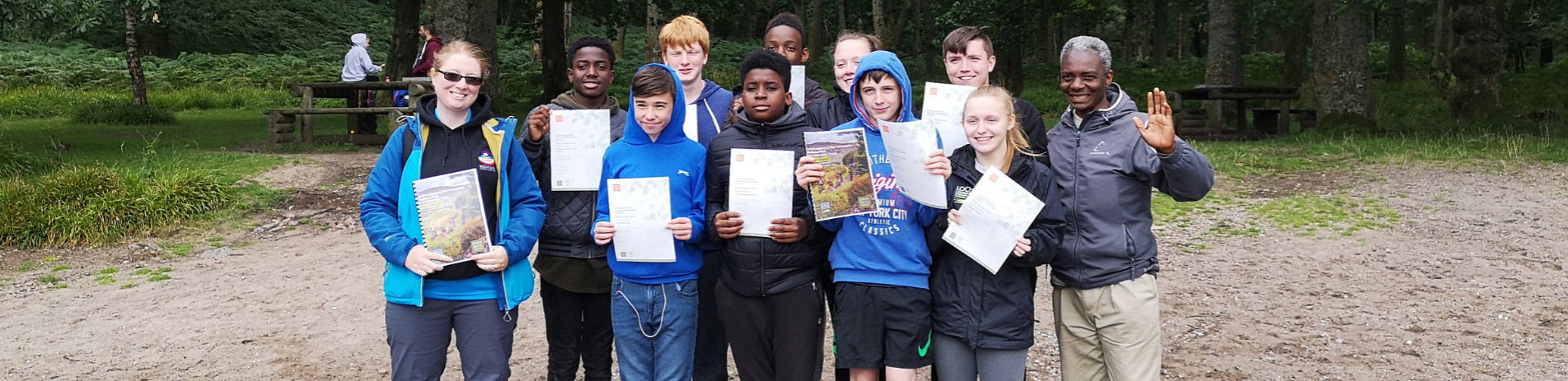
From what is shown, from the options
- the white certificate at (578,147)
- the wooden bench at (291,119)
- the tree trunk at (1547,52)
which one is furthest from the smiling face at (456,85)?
the tree trunk at (1547,52)

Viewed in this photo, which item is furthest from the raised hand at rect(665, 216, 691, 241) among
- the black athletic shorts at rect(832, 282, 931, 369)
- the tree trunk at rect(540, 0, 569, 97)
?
the tree trunk at rect(540, 0, 569, 97)

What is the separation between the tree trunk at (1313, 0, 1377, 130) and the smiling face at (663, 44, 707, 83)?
14.2 metres

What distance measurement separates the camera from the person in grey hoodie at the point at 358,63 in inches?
666

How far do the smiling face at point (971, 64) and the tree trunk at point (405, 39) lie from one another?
48.2 feet

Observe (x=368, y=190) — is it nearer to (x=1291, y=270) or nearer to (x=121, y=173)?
(x=1291, y=270)

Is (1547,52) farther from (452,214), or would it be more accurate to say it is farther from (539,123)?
(452,214)

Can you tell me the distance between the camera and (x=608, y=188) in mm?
4195

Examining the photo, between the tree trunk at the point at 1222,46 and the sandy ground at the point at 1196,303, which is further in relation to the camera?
the tree trunk at the point at 1222,46

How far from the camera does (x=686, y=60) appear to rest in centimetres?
486

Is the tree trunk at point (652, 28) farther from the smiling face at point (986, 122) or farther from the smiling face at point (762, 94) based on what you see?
the smiling face at point (986, 122)

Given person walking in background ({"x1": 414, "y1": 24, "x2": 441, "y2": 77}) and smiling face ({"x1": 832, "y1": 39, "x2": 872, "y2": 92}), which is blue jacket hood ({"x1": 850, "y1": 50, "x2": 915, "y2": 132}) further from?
person walking in background ({"x1": 414, "y1": 24, "x2": 441, "y2": 77})

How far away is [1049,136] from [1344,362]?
2675 mm

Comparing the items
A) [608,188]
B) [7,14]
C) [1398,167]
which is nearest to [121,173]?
[7,14]

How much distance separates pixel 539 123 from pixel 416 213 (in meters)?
0.81
